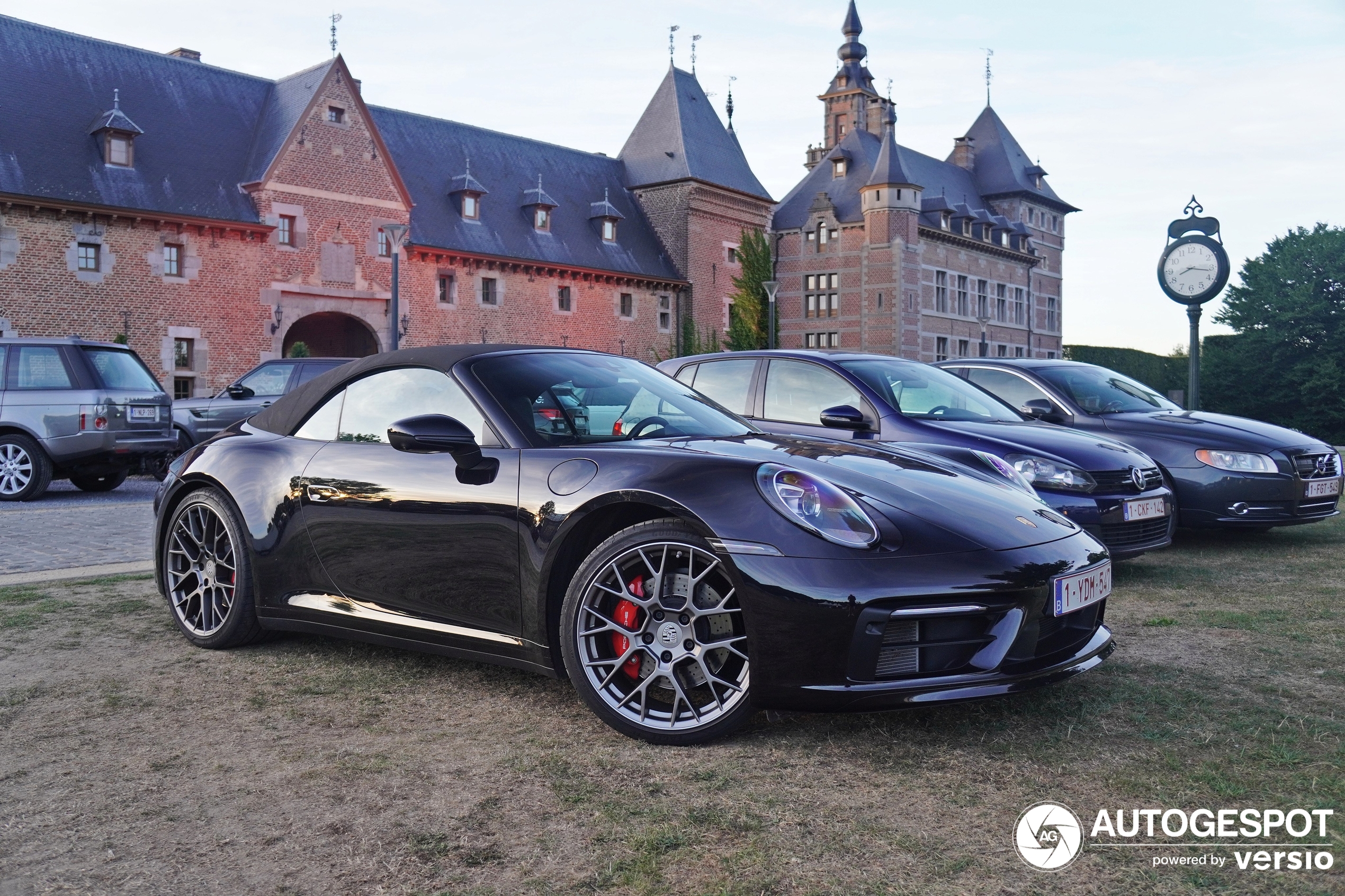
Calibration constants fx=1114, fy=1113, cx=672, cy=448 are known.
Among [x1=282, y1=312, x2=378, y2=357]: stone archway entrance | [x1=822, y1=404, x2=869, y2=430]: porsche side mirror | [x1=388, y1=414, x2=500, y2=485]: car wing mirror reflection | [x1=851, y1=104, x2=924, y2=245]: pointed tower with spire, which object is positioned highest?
[x1=851, y1=104, x2=924, y2=245]: pointed tower with spire

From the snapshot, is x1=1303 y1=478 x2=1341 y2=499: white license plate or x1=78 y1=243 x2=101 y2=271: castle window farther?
x1=78 y1=243 x2=101 y2=271: castle window

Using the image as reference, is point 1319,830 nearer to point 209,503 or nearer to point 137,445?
point 209,503

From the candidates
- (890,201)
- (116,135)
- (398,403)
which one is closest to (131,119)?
(116,135)

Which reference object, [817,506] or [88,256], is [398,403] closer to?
[817,506]

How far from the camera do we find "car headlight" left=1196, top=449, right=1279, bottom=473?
316 inches

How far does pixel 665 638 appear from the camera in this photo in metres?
3.42

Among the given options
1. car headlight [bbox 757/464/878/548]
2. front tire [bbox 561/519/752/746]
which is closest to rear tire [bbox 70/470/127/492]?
front tire [bbox 561/519/752/746]

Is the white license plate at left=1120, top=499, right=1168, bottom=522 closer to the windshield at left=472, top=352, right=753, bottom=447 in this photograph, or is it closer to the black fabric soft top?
the windshield at left=472, top=352, right=753, bottom=447

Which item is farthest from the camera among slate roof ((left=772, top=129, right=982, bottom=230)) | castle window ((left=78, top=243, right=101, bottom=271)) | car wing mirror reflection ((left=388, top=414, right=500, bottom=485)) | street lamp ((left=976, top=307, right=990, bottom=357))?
street lamp ((left=976, top=307, right=990, bottom=357))

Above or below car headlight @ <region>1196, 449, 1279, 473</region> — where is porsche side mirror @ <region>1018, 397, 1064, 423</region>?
above

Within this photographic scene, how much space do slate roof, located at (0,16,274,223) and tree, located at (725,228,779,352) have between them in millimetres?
22823

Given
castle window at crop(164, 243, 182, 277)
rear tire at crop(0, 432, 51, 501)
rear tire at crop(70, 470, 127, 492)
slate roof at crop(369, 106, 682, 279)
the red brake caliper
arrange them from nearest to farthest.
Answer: the red brake caliper < rear tire at crop(0, 432, 51, 501) < rear tire at crop(70, 470, 127, 492) < castle window at crop(164, 243, 182, 277) < slate roof at crop(369, 106, 682, 279)

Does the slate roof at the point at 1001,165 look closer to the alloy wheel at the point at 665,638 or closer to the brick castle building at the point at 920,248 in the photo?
the brick castle building at the point at 920,248

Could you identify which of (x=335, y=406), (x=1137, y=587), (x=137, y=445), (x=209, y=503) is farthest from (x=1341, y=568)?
(x=137, y=445)
